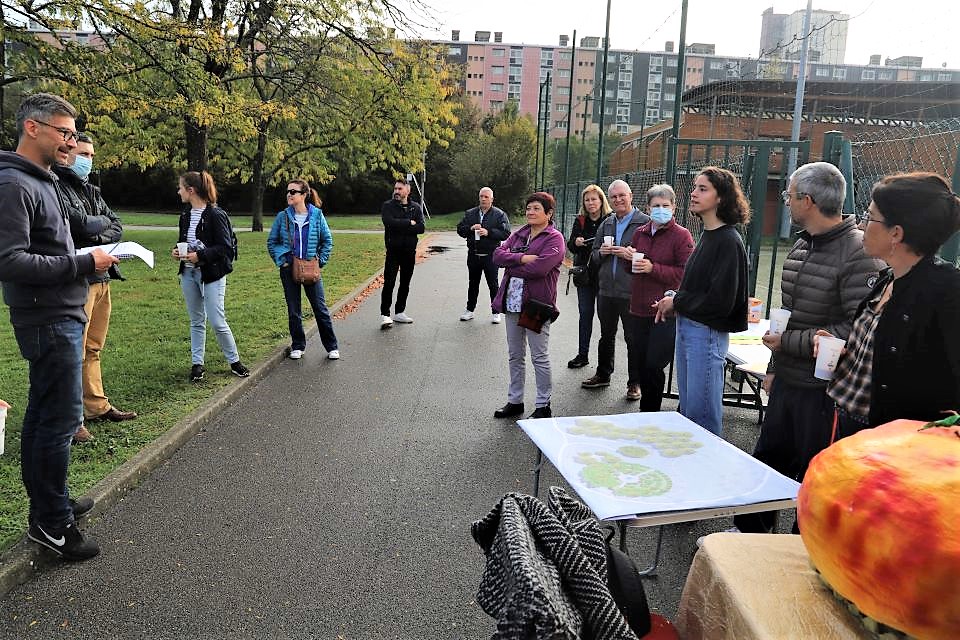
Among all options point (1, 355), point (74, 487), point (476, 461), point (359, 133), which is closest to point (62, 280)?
point (74, 487)

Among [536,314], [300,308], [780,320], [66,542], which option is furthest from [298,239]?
[780,320]

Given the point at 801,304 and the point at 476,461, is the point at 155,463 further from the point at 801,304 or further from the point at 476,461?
the point at 801,304

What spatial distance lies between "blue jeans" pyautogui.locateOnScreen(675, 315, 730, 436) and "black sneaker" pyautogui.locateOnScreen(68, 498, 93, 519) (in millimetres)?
3420

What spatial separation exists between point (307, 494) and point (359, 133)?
947 inches

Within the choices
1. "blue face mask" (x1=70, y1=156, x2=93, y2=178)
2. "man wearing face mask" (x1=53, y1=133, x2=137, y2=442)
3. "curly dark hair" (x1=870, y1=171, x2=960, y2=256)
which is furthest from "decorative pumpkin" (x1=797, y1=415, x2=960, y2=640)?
"blue face mask" (x1=70, y1=156, x2=93, y2=178)

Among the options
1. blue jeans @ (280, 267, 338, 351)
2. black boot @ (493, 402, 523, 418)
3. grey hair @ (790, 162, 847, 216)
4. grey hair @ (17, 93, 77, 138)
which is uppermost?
grey hair @ (17, 93, 77, 138)

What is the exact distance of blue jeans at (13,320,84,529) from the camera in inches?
123

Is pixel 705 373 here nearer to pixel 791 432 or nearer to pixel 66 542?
pixel 791 432

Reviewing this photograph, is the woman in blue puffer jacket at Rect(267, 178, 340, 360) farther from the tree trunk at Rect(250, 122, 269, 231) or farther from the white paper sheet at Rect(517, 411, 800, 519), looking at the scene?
the tree trunk at Rect(250, 122, 269, 231)

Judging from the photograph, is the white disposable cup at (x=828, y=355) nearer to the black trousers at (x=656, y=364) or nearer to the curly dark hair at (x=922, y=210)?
the curly dark hair at (x=922, y=210)

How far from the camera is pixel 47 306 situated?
3.12 metres

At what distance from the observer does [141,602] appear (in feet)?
9.82

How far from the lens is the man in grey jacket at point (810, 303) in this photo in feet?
10.2

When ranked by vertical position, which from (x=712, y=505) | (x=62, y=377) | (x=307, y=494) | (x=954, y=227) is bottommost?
(x=307, y=494)
